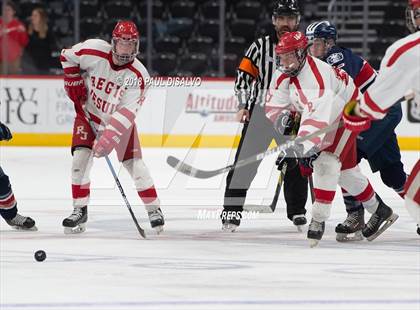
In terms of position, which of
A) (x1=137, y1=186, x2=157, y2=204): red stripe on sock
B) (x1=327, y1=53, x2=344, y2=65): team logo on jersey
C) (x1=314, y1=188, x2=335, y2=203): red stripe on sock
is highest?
(x1=327, y1=53, x2=344, y2=65): team logo on jersey

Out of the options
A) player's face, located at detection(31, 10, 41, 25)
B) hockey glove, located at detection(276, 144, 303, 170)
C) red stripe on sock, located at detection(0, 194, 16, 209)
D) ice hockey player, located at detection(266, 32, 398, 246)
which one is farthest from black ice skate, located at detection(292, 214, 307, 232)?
player's face, located at detection(31, 10, 41, 25)

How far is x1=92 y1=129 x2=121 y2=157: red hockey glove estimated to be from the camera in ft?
17.7

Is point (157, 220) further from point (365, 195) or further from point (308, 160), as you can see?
point (365, 195)

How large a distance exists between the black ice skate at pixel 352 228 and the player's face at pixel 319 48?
781mm

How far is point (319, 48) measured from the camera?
539cm

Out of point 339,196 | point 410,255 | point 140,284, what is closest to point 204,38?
point 339,196

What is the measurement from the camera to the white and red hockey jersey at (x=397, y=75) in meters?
3.75

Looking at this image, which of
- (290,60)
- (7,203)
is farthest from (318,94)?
(7,203)

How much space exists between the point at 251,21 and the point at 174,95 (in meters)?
1.97

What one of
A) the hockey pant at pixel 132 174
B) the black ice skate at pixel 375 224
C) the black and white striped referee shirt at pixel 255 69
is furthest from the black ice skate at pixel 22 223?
the black ice skate at pixel 375 224

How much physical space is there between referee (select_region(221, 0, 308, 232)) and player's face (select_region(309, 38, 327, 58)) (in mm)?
192

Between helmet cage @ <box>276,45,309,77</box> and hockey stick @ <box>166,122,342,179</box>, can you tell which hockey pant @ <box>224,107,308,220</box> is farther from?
helmet cage @ <box>276,45,309,77</box>

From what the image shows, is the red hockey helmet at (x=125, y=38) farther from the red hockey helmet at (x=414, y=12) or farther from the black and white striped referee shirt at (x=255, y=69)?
the red hockey helmet at (x=414, y=12)

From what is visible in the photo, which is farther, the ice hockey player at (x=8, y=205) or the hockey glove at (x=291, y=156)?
the ice hockey player at (x=8, y=205)
